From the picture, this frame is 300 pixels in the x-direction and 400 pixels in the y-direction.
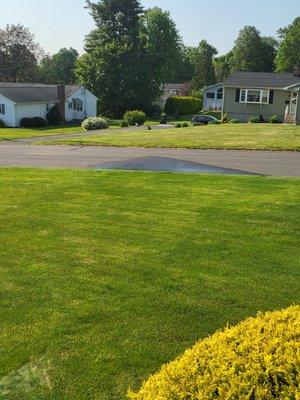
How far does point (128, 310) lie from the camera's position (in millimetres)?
5887

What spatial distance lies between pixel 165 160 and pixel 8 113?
40911mm

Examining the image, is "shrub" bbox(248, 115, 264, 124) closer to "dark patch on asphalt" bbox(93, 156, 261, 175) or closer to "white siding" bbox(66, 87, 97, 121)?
"white siding" bbox(66, 87, 97, 121)

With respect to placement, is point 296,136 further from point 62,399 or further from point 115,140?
point 62,399

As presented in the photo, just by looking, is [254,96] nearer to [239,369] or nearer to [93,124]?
[93,124]

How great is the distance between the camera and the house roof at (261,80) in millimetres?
53594

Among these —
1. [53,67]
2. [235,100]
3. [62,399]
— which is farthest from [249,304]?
[53,67]

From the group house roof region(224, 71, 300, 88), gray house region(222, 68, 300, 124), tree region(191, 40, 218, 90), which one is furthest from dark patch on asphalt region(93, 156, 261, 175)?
tree region(191, 40, 218, 90)

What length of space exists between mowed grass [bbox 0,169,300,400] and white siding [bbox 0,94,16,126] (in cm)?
4643

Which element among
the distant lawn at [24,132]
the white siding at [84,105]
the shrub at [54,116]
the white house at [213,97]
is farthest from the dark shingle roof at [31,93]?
the white house at [213,97]

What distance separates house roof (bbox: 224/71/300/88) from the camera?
176ft

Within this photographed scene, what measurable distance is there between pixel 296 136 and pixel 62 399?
28.3 m

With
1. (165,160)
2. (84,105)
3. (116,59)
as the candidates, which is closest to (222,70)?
(116,59)

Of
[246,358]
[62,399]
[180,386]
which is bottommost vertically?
[62,399]

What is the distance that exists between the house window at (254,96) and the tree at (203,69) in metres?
68.5
